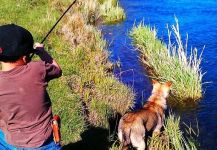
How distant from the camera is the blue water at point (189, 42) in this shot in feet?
31.5

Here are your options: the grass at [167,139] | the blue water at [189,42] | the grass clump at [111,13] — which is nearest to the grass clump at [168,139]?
the grass at [167,139]

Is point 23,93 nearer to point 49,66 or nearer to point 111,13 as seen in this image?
point 49,66

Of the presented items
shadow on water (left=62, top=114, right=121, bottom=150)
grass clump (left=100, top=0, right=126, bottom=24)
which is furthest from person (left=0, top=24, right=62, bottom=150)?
grass clump (left=100, top=0, right=126, bottom=24)

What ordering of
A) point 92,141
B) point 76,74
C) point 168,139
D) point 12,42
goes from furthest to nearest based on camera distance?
point 76,74, point 168,139, point 92,141, point 12,42

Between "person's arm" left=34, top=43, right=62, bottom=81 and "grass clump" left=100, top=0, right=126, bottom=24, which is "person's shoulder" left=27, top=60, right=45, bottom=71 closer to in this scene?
"person's arm" left=34, top=43, right=62, bottom=81

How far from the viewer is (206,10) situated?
1812 centimetres

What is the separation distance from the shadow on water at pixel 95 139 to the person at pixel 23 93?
2806 millimetres

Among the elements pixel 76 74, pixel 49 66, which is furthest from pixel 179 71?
pixel 49 66

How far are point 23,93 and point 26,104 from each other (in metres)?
0.11

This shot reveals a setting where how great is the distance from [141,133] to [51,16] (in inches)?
333

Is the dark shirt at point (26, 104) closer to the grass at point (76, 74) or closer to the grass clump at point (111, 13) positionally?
the grass at point (76, 74)

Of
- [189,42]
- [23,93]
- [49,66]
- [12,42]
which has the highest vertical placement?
[12,42]

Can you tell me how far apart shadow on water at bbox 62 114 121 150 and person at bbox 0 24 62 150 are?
2.81 metres

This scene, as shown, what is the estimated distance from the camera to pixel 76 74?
31.9 ft
